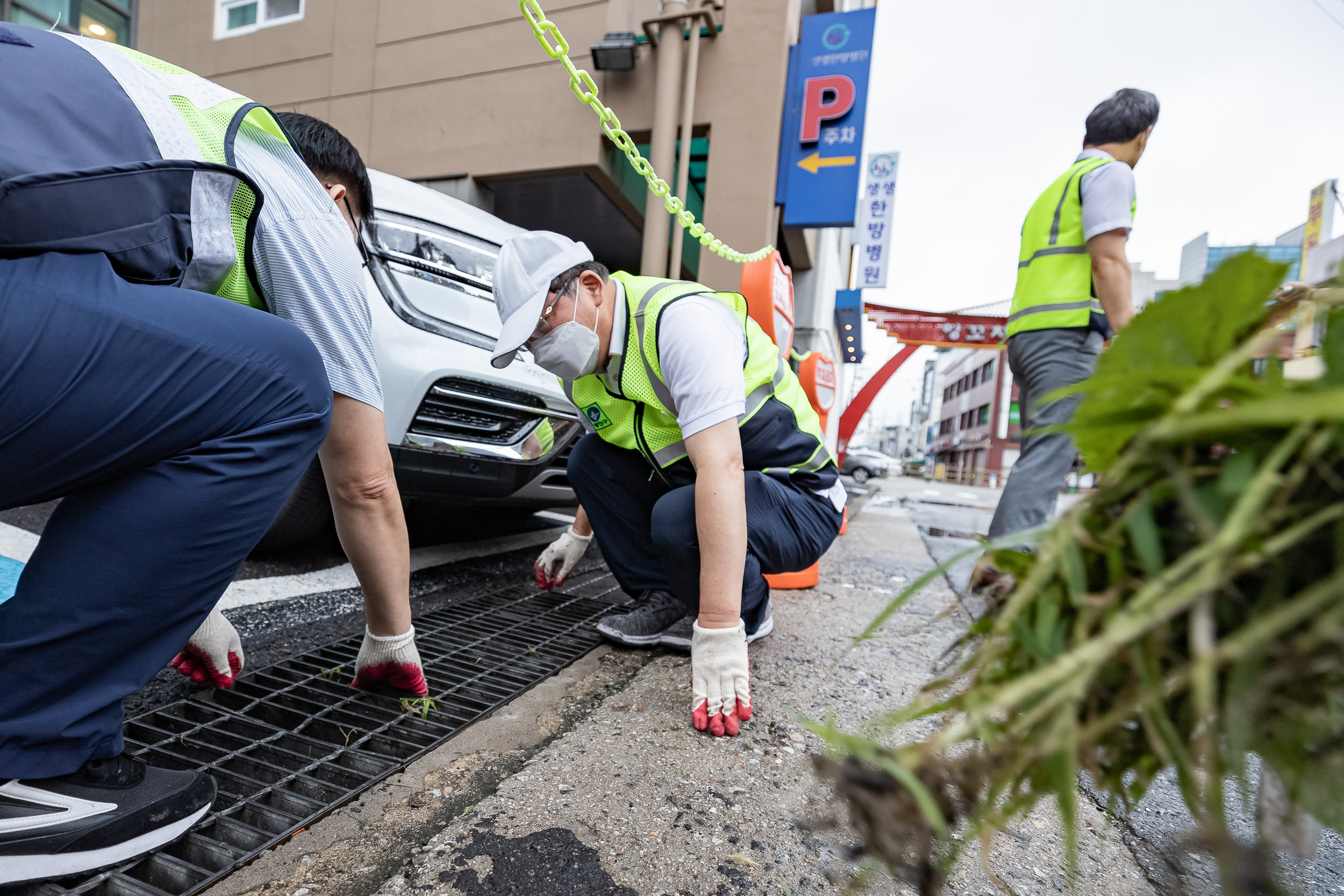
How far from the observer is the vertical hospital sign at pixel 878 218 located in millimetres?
11148

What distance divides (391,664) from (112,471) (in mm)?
740

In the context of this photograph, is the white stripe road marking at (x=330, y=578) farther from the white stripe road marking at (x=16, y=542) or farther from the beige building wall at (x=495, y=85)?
the beige building wall at (x=495, y=85)

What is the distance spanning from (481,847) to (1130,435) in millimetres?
1017

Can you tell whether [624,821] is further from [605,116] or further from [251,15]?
[251,15]

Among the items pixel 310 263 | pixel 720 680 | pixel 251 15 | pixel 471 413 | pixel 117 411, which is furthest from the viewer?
pixel 251 15

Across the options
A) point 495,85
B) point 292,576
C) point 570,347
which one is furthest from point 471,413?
point 495,85

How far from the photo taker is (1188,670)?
345 millimetres

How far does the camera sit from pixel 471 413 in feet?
7.95

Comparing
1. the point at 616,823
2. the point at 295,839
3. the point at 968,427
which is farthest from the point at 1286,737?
the point at 968,427

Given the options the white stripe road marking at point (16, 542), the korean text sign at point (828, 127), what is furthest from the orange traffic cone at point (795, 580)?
the korean text sign at point (828, 127)

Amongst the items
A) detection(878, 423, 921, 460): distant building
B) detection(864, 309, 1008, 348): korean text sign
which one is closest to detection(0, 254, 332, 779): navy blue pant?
detection(864, 309, 1008, 348): korean text sign

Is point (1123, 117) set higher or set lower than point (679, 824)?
higher

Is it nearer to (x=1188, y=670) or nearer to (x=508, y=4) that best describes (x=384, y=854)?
(x=1188, y=670)

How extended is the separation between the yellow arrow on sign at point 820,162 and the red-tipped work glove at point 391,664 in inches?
216
